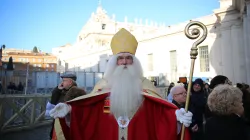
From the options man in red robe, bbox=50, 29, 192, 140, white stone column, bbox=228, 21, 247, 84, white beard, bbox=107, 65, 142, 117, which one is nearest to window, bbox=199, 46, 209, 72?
white stone column, bbox=228, 21, 247, 84

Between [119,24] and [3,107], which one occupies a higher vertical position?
[119,24]

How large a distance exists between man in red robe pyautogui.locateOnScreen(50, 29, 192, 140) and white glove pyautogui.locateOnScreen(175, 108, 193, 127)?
3 cm

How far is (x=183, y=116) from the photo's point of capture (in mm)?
2402

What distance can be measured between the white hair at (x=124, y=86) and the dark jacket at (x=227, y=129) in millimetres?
901

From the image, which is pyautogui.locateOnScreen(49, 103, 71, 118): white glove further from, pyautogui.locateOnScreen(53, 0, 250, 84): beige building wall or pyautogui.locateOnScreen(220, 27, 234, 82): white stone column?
pyautogui.locateOnScreen(220, 27, 234, 82): white stone column

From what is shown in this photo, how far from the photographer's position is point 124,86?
115 inches

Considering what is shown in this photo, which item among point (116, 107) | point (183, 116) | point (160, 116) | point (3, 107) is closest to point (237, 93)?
point (183, 116)

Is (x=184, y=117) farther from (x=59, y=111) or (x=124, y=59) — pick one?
(x=59, y=111)

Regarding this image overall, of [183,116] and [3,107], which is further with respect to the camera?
[3,107]

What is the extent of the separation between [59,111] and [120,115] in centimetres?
71

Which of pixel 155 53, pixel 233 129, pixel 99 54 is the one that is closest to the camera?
pixel 233 129

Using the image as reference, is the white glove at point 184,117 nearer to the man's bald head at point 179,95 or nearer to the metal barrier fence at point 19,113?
the man's bald head at point 179,95

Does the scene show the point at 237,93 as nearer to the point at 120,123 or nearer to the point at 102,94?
the point at 120,123

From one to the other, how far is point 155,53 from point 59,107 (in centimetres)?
2708
